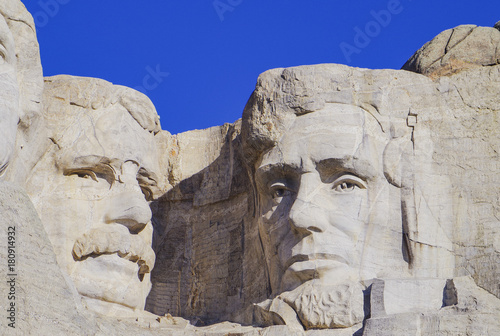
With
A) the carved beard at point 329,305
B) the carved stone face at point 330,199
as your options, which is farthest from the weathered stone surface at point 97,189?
the carved beard at point 329,305

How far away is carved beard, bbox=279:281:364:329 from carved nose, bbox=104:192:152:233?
1.84 m

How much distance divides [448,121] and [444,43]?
1.04 meters

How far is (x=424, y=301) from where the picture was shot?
12820mm

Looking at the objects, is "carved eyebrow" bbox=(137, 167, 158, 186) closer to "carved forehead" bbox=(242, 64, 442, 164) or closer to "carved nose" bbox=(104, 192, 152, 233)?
"carved nose" bbox=(104, 192, 152, 233)

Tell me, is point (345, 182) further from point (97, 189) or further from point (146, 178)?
point (97, 189)

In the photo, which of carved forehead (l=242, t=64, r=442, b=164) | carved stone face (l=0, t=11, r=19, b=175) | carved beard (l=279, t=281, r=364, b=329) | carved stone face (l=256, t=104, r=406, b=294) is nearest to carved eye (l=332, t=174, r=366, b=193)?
carved stone face (l=256, t=104, r=406, b=294)

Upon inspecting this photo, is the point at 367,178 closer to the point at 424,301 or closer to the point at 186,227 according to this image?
the point at 424,301

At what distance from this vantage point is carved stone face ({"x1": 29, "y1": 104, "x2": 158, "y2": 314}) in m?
13.7

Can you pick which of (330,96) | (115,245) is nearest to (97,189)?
(115,245)

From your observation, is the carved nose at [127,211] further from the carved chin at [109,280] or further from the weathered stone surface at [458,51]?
the weathered stone surface at [458,51]

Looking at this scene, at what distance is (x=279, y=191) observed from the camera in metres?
13.8

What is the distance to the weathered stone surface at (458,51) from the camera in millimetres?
14086

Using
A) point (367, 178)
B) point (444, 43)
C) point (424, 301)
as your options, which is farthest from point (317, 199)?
point (444, 43)

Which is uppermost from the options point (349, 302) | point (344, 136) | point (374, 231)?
point (344, 136)
